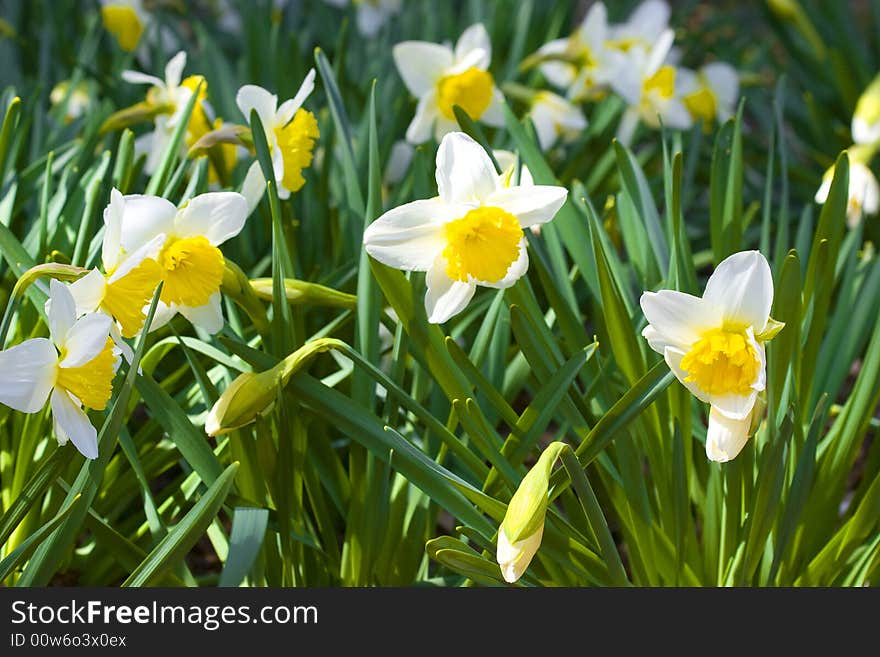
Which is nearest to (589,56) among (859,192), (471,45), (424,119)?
(471,45)

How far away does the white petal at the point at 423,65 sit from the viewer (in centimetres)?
161

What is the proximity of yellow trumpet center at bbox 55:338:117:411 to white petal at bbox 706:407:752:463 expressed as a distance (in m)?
0.56

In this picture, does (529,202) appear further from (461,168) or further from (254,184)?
(254,184)

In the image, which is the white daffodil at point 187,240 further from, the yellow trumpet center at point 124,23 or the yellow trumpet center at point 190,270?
the yellow trumpet center at point 124,23

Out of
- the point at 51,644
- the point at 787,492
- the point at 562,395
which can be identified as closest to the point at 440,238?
the point at 562,395

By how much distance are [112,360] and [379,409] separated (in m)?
0.56

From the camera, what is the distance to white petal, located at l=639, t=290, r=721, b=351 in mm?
917

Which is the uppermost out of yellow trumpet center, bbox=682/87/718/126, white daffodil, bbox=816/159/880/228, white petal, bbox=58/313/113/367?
yellow trumpet center, bbox=682/87/718/126

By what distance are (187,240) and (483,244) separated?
0.98 ft

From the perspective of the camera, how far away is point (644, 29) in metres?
2.06

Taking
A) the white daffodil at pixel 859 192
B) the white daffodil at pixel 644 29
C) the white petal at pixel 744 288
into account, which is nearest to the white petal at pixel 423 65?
the white daffodil at pixel 644 29

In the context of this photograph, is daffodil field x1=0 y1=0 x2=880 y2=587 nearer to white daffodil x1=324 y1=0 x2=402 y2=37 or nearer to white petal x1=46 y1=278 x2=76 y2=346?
white petal x1=46 y1=278 x2=76 y2=346

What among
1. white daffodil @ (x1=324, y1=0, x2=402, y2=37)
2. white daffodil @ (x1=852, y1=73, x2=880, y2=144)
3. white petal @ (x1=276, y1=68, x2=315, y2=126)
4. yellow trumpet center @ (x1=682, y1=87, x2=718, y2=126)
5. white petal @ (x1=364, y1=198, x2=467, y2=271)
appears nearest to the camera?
white petal @ (x1=364, y1=198, x2=467, y2=271)

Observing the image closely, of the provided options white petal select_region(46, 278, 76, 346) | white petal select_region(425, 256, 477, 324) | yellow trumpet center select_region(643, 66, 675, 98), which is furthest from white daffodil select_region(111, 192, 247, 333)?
yellow trumpet center select_region(643, 66, 675, 98)
